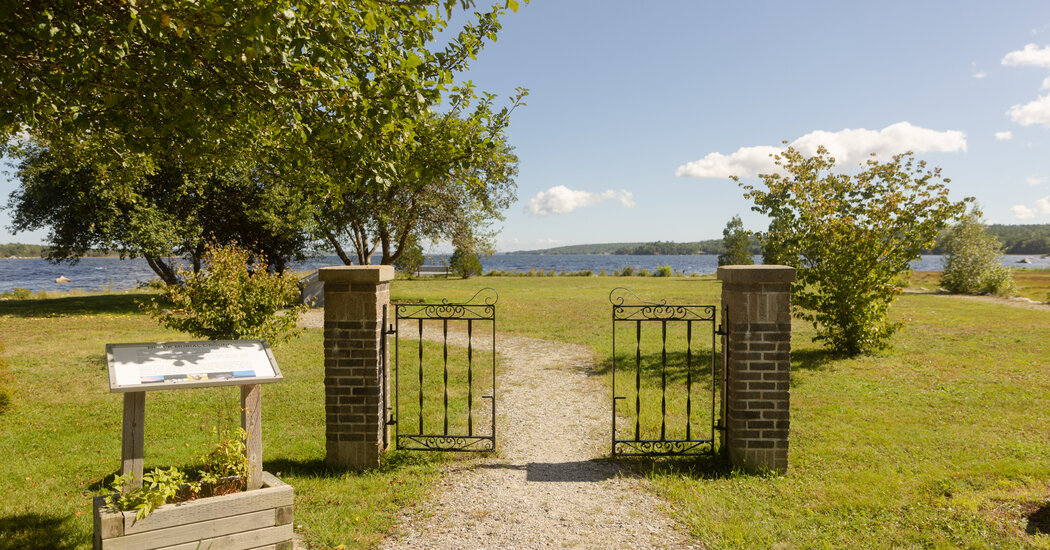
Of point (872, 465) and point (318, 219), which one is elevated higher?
point (318, 219)

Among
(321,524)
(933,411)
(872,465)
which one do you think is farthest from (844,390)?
(321,524)

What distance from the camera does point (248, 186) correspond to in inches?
898

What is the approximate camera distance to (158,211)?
2056cm

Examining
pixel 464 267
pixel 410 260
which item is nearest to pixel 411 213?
pixel 410 260

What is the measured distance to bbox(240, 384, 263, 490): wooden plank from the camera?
3.98 m

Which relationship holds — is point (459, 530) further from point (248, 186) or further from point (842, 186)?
point (248, 186)

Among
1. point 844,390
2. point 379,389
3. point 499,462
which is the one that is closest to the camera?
point 379,389

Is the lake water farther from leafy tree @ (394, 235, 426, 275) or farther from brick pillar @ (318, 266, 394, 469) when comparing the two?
brick pillar @ (318, 266, 394, 469)

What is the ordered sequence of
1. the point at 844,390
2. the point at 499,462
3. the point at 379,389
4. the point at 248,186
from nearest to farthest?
the point at 379,389 < the point at 499,462 < the point at 844,390 < the point at 248,186

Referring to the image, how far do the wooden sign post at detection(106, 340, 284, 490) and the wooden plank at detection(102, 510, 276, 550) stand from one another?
9.6 inches

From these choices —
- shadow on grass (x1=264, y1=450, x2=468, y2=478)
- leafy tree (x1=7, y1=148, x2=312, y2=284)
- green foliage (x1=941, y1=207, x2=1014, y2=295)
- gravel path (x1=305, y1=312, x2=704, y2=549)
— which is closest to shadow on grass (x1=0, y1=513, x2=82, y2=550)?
shadow on grass (x1=264, y1=450, x2=468, y2=478)

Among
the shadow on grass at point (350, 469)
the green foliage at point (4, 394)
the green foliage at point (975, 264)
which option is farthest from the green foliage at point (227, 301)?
the green foliage at point (975, 264)

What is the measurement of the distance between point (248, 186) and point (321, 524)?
71.1 feet

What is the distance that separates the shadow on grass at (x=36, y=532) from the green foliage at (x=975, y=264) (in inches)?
1391
